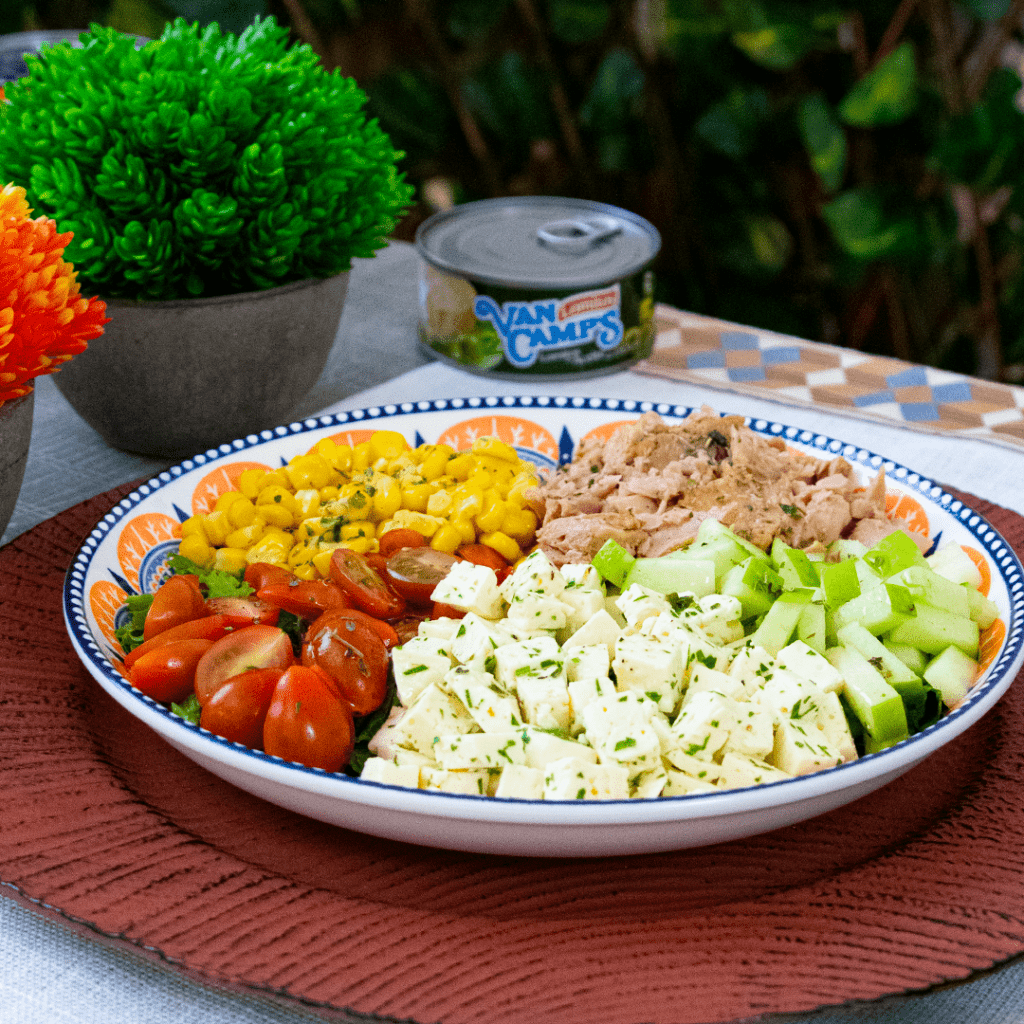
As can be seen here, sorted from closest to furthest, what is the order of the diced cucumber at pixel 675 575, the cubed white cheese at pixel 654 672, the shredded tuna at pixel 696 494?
the cubed white cheese at pixel 654 672, the diced cucumber at pixel 675 575, the shredded tuna at pixel 696 494

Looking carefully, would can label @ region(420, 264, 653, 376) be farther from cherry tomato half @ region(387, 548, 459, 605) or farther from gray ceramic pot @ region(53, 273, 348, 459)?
cherry tomato half @ region(387, 548, 459, 605)

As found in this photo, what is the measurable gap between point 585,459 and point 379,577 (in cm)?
37

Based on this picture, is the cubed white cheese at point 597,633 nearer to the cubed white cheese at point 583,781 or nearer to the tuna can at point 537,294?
the cubed white cheese at point 583,781

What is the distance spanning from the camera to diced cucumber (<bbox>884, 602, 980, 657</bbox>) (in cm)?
121

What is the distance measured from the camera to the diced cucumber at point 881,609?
1.20 meters

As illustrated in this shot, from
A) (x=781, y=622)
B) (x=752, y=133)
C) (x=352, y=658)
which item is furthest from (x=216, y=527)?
(x=752, y=133)

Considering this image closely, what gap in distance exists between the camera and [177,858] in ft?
3.31

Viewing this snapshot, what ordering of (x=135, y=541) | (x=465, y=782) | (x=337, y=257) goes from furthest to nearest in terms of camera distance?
(x=337, y=257) < (x=135, y=541) < (x=465, y=782)

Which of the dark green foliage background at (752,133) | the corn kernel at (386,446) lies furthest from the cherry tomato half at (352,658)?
the dark green foliage background at (752,133)

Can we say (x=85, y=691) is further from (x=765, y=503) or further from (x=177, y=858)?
(x=765, y=503)

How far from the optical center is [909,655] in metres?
1.21

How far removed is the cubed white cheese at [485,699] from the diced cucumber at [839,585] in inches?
16.0

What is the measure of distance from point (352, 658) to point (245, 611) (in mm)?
197

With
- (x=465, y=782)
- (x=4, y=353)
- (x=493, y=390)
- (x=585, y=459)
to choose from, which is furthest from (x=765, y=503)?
(x=4, y=353)
